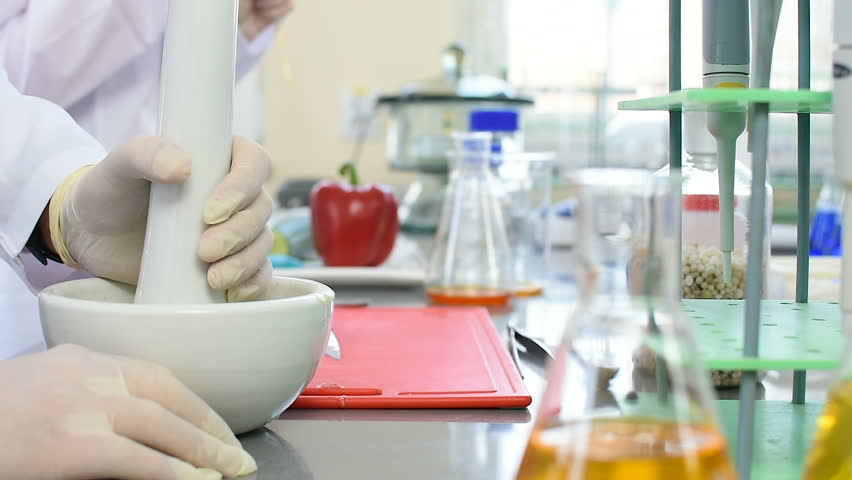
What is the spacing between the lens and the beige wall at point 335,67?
318 cm

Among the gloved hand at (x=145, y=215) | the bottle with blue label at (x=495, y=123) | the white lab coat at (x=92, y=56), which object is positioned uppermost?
the white lab coat at (x=92, y=56)

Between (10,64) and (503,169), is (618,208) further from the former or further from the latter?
(503,169)

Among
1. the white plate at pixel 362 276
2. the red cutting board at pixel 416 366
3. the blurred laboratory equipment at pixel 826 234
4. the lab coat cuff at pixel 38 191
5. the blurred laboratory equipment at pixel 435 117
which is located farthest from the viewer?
the blurred laboratory equipment at pixel 435 117

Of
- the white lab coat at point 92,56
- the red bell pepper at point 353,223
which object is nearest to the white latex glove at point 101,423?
the white lab coat at point 92,56

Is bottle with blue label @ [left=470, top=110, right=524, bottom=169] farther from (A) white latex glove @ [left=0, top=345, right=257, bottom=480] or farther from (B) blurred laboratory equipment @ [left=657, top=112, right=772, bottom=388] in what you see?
(A) white latex glove @ [left=0, top=345, right=257, bottom=480]

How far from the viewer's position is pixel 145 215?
0.63 meters

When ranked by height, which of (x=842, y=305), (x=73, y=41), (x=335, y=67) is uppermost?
(x=335, y=67)

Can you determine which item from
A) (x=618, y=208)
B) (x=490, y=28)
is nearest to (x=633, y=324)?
(x=618, y=208)

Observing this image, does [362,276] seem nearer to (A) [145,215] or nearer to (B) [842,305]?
(A) [145,215]

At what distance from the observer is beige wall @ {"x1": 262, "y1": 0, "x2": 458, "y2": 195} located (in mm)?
3182

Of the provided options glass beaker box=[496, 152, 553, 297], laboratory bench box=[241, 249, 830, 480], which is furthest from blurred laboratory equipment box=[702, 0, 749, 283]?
glass beaker box=[496, 152, 553, 297]

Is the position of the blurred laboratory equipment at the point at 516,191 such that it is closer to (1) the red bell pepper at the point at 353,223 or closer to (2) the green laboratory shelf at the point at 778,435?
(1) the red bell pepper at the point at 353,223

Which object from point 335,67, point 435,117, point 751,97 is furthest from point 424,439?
point 335,67

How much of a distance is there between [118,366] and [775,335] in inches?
12.7
